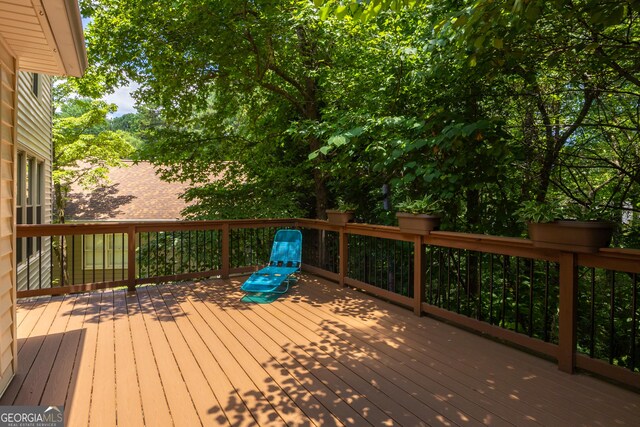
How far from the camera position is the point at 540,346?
290 centimetres

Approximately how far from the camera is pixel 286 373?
8.75 feet

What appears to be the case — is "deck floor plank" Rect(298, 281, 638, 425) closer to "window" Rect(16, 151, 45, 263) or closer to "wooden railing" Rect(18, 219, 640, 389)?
"wooden railing" Rect(18, 219, 640, 389)

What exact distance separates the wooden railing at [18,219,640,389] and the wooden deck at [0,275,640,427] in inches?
7.3

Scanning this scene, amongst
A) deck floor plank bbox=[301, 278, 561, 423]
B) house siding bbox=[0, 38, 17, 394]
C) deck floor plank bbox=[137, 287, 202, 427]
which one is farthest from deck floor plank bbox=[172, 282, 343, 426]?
house siding bbox=[0, 38, 17, 394]

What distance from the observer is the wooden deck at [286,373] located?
85.0 inches

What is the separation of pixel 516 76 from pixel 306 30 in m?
3.73

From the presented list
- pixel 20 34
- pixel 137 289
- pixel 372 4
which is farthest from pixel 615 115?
pixel 137 289

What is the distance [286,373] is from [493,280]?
3.52m

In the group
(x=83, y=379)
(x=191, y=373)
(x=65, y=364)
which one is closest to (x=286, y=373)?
(x=191, y=373)

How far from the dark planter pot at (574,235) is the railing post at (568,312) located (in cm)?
11

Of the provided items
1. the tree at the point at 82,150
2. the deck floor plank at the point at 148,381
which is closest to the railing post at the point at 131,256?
the deck floor plank at the point at 148,381

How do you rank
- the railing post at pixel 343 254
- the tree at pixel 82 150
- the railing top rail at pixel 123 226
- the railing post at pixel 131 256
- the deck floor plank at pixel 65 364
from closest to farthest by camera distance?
1. the deck floor plank at pixel 65 364
2. the railing top rail at pixel 123 226
3. the railing post at pixel 131 256
4. the railing post at pixel 343 254
5. the tree at pixel 82 150

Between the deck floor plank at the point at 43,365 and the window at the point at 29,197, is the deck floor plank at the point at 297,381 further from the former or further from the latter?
the window at the point at 29,197

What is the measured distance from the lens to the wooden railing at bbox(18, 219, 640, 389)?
2674mm
